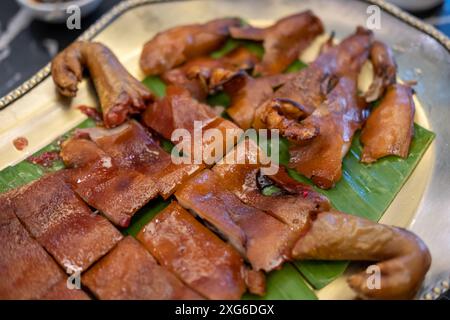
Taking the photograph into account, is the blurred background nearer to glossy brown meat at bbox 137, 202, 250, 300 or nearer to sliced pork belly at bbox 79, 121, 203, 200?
sliced pork belly at bbox 79, 121, 203, 200

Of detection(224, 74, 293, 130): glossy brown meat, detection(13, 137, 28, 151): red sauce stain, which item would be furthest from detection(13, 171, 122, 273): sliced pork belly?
detection(224, 74, 293, 130): glossy brown meat

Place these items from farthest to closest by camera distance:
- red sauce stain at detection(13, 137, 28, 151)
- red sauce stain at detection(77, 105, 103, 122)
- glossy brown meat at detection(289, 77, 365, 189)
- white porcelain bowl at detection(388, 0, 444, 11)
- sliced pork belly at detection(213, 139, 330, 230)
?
white porcelain bowl at detection(388, 0, 444, 11)
red sauce stain at detection(77, 105, 103, 122)
red sauce stain at detection(13, 137, 28, 151)
glossy brown meat at detection(289, 77, 365, 189)
sliced pork belly at detection(213, 139, 330, 230)

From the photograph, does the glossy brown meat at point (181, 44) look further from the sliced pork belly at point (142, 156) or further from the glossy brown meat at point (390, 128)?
the glossy brown meat at point (390, 128)

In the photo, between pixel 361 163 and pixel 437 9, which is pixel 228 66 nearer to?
pixel 361 163

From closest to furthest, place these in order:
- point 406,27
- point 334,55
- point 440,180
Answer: point 440,180, point 334,55, point 406,27
